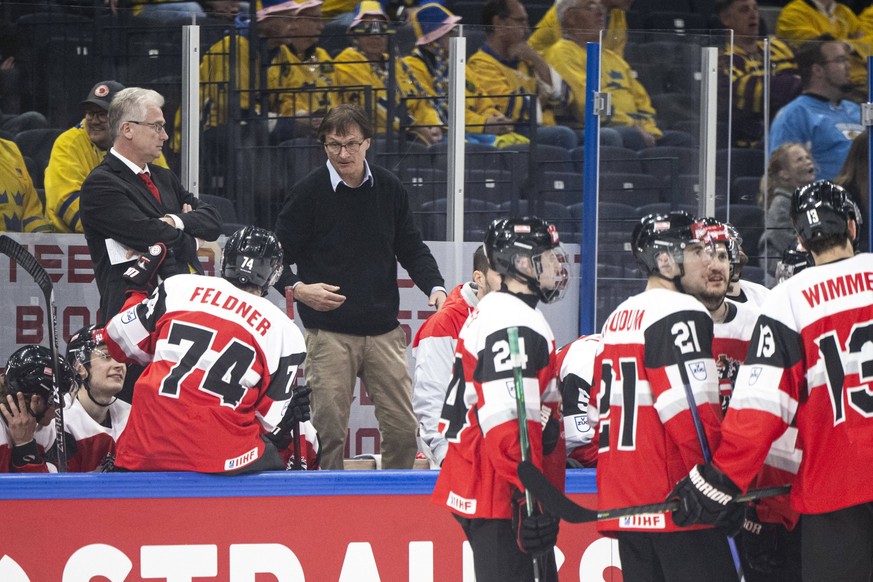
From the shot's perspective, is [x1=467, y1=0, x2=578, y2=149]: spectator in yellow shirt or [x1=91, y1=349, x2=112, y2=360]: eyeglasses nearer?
[x1=91, y1=349, x2=112, y2=360]: eyeglasses

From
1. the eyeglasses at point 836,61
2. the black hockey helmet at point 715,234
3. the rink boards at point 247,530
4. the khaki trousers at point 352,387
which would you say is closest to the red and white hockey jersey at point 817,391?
the black hockey helmet at point 715,234

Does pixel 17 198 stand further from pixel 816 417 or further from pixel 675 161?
pixel 816 417

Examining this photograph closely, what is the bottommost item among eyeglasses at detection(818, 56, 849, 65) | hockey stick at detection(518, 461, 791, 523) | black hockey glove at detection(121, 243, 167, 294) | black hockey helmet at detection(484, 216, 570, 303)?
hockey stick at detection(518, 461, 791, 523)

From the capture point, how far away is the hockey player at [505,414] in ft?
10.2

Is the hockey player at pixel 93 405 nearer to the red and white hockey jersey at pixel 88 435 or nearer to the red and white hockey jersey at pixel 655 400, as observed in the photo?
the red and white hockey jersey at pixel 88 435

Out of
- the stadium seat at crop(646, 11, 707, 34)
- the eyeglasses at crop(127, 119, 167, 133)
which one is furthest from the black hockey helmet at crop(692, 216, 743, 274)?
the stadium seat at crop(646, 11, 707, 34)

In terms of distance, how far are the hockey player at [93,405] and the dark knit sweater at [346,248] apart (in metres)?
0.69

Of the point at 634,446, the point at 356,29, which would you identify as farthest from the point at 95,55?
the point at 634,446

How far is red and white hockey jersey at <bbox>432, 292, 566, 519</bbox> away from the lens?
122 inches

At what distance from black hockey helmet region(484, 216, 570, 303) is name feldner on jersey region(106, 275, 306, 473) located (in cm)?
A: 80

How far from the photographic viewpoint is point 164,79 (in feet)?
16.3

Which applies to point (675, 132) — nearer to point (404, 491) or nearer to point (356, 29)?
point (356, 29)

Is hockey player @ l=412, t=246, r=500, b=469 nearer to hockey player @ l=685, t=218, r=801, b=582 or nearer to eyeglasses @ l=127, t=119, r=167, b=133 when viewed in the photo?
hockey player @ l=685, t=218, r=801, b=582

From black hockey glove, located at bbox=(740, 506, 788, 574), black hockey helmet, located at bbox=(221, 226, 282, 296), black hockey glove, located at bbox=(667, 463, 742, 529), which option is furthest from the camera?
black hockey helmet, located at bbox=(221, 226, 282, 296)
